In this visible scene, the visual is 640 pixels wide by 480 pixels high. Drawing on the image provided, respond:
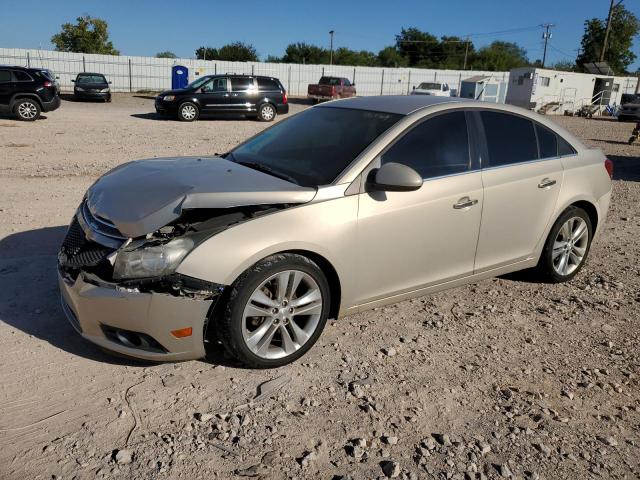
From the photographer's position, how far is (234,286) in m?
3.14

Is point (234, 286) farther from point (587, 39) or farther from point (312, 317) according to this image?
point (587, 39)

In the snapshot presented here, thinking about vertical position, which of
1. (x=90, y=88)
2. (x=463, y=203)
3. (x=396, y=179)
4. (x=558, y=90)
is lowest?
(x=90, y=88)

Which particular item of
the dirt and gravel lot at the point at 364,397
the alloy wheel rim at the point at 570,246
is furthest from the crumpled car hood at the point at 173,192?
the alloy wheel rim at the point at 570,246

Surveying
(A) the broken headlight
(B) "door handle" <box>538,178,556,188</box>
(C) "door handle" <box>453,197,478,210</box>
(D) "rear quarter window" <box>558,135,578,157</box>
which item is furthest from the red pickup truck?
(A) the broken headlight

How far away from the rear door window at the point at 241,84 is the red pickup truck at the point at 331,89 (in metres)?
12.3

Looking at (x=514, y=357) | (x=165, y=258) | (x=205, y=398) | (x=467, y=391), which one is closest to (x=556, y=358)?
(x=514, y=357)

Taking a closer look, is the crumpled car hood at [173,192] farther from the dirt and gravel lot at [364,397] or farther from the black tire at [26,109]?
the black tire at [26,109]

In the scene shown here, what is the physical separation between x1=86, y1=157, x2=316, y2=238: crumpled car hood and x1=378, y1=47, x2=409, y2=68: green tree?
86.1 metres

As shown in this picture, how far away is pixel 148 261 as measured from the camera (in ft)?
9.96

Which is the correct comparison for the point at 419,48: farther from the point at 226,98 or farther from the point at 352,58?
the point at 226,98

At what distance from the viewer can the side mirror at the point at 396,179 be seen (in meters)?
3.49

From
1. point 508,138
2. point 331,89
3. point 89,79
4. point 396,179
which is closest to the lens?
point 396,179

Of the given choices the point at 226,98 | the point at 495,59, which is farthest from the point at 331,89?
the point at 495,59

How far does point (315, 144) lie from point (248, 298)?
1.48 m
